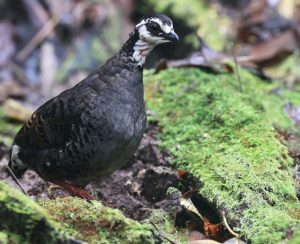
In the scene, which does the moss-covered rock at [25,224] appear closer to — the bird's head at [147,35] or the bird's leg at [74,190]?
the bird's leg at [74,190]

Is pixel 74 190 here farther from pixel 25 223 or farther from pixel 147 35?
pixel 25 223

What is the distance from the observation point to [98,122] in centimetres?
407

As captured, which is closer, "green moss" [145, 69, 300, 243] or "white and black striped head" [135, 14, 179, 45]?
"green moss" [145, 69, 300, 243]

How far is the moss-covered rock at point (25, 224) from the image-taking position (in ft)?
9.58

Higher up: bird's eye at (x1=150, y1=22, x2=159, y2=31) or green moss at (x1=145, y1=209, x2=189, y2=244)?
bird's eye at (x1=150, y1=22, x2=159, y2=31)

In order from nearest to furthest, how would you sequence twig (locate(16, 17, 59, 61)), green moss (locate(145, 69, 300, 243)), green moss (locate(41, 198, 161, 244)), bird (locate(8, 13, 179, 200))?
1. green moss (locate(41, 198, 161, 244))
2. green moss (locate(145, 69, 300, 243))
3. bird (locate(8, 13, 179, 200))
4. twig (locate(16, 17, 59, 61))

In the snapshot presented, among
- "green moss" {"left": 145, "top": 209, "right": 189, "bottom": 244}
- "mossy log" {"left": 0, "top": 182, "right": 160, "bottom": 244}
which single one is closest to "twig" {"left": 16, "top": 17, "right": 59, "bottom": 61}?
"green moss" {"left": 145, "top": 209, "right": 189, "bottom": 244}

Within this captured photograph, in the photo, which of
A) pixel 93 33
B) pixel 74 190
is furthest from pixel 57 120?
pixel 93 33

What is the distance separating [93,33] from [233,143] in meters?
5.55

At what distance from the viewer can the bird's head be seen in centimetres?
429

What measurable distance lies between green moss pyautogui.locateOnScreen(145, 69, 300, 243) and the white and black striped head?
95 cm

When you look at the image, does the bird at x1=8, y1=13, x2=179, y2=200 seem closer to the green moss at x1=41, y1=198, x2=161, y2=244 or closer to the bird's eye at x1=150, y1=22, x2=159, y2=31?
the bird's eye at x1=150, y1=22, x2=159, y2=31

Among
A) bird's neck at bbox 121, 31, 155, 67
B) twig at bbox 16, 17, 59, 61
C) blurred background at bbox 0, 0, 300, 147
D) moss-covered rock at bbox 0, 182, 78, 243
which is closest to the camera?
moss-covered rock at bbox 0, 182, 78, 243

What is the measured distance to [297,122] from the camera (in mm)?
5664
